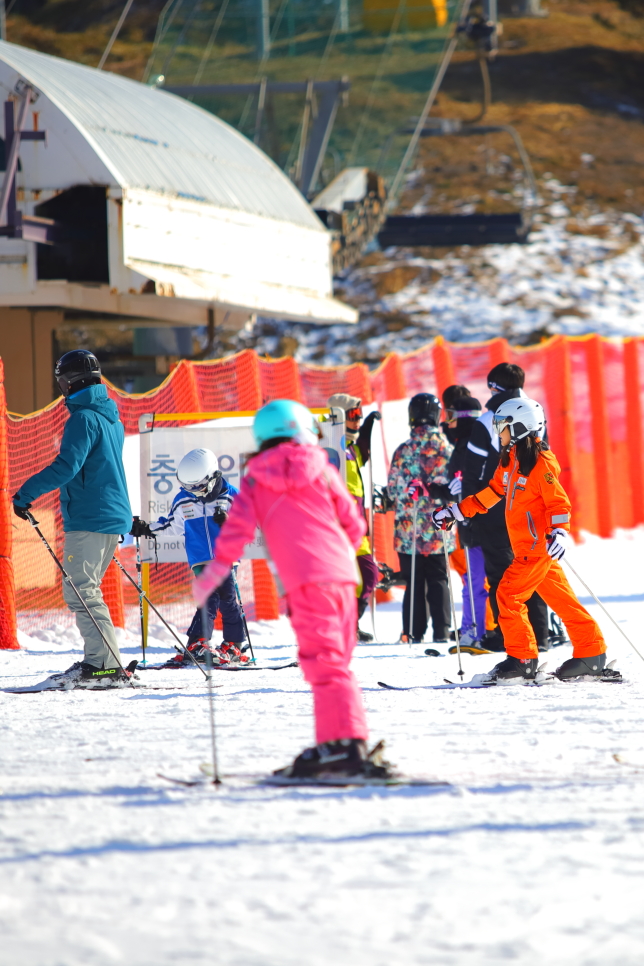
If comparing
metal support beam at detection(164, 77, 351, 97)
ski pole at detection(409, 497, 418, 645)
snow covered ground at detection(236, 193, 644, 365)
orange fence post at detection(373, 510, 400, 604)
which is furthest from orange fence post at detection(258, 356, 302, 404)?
snow covered ground at detection(236, 193, 644, 365)

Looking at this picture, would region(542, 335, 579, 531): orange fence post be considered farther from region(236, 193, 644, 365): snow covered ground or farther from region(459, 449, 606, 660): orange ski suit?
region(236, 193, 644, 365): snow covered ground

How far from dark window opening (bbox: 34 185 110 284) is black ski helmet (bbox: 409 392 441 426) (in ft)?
15.9

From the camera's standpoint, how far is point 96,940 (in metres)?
3.28

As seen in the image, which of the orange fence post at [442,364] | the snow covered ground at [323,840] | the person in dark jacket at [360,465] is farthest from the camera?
the orange fence post at [442,364]

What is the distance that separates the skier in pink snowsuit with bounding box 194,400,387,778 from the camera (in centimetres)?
503

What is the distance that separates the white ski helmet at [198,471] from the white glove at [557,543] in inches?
106

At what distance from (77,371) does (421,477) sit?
11.1 ft

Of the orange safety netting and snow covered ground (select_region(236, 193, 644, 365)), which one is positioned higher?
snow covered ground (select_region(236, 193, 644, 365))

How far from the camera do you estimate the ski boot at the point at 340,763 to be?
198 inches

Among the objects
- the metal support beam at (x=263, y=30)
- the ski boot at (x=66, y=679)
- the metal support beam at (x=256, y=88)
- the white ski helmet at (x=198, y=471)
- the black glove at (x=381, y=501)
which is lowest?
the ski boot at (x=66, y=679)

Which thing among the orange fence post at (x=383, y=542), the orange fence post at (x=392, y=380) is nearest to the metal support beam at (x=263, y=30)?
the orange fence post at (x=392, y=380)

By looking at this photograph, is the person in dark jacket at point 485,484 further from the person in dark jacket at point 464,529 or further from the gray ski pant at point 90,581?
the gray ski pant at point 90,581

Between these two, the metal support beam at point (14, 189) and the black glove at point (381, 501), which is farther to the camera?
the metal support beam at point (14, 189)

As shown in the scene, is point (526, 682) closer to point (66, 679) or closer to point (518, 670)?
point (518, 670)
